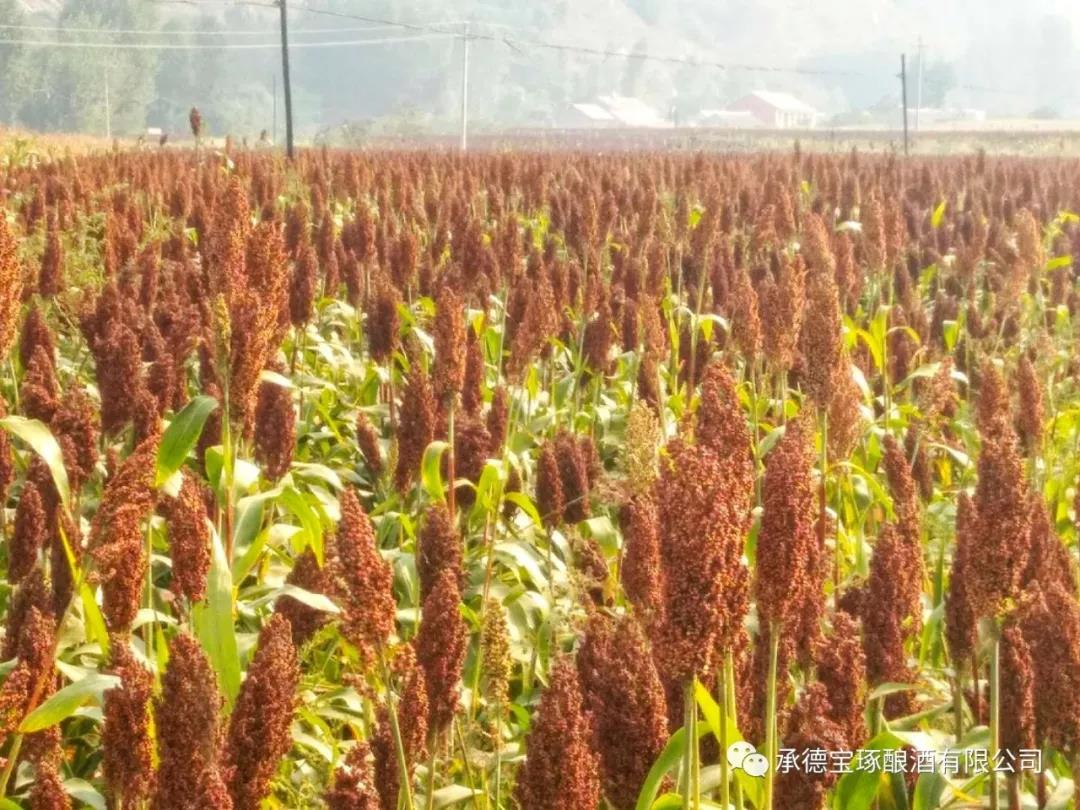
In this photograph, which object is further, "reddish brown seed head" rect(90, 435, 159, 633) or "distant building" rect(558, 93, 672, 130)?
"distant building" rect(558, 93, 672, 130)

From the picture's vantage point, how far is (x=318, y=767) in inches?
118

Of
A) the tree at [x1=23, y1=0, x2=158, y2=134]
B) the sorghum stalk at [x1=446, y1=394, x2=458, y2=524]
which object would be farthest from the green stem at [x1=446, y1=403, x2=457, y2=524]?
the tree at [x1=23, y1=0, x2=158, y2=134]

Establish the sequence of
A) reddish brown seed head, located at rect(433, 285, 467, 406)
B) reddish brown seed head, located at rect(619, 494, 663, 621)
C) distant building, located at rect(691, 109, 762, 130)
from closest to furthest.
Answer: reddish brown seed head, located at rect(619, 494, 663, 621) → reddish brown seed head, located at rect(433, 285, 467, 406) → distant building, located at rect(691, 109, 762, 130)

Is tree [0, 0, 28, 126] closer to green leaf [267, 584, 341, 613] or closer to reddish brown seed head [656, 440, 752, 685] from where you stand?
green leaf [267, 584, 341, 613]

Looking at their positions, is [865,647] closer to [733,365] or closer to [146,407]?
[146,407]

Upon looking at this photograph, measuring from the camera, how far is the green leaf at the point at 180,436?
8.57 feet

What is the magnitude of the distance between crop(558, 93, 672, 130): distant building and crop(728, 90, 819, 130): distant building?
9.55 metres

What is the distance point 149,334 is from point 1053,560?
2.55 m

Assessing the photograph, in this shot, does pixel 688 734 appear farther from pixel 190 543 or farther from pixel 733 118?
pixel 733 118

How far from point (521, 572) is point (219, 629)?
205 centimetres

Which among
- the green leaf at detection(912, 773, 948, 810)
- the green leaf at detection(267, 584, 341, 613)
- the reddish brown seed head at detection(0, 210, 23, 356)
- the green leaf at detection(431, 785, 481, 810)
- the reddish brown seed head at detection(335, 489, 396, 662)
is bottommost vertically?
the green leaf at detection(431, 785, 481, 810)

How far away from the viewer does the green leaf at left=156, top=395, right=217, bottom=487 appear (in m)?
2.61

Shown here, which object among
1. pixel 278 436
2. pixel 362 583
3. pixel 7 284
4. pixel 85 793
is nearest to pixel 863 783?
pixel 362 583

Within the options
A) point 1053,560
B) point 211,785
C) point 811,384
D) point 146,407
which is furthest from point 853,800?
point 146,407
